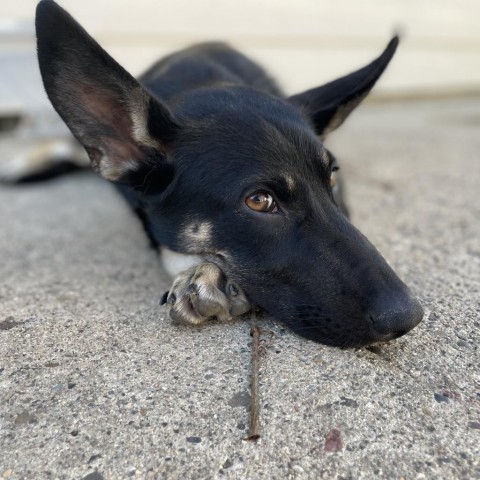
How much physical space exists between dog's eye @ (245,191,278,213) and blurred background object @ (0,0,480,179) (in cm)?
422

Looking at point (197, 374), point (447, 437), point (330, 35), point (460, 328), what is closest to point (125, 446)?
point (197, 374)

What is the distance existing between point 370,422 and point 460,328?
766 millimetres

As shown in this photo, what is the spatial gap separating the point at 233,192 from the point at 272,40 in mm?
7591

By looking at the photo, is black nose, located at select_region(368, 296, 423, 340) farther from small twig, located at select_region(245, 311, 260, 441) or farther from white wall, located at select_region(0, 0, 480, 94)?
white wall, located at select_region(0, 0, 480, 94)

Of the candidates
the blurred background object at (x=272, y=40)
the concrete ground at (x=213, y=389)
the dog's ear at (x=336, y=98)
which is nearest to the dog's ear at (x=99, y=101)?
the concrete ground at (x=213, y=389)

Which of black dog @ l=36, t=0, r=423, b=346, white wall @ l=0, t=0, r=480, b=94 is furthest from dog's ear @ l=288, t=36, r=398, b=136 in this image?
white wall @ l=0, t=0, r=480, b=94

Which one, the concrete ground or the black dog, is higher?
the black dog

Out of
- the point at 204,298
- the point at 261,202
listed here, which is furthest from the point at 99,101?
the point at 204,298

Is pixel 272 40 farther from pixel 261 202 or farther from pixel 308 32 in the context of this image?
pixel 261 202

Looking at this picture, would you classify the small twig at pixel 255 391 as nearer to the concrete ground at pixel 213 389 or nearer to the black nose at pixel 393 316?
the concrete ground at pixel 213 389

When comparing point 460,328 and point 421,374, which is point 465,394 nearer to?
point 421,374

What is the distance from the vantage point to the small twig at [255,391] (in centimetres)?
182

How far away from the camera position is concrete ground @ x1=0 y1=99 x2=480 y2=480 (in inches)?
68.2

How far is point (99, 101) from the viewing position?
2.63 meters
